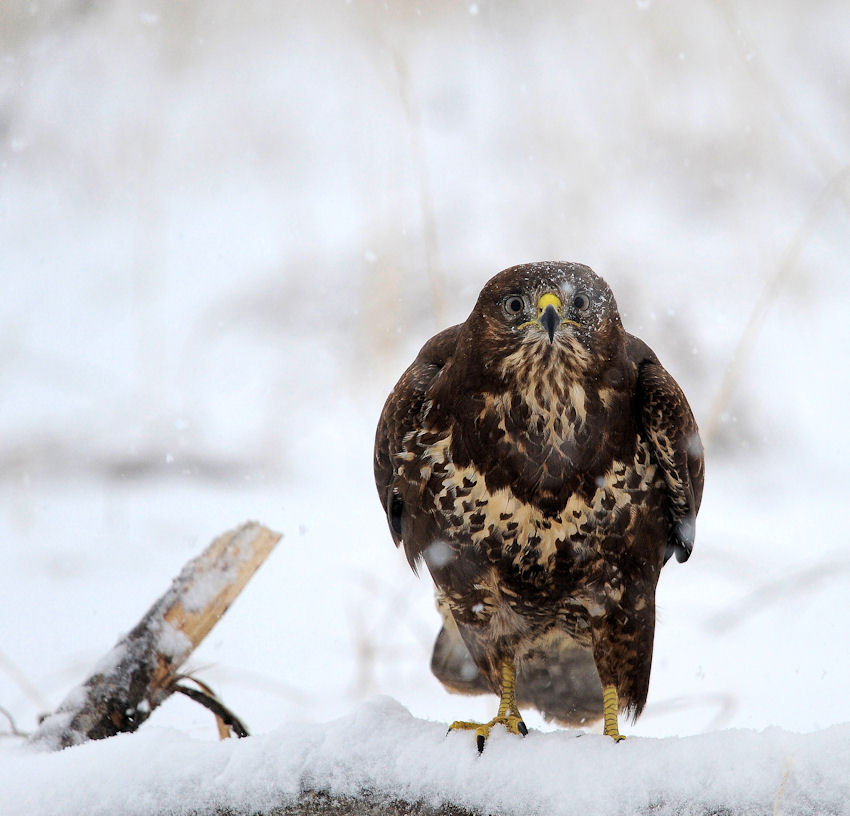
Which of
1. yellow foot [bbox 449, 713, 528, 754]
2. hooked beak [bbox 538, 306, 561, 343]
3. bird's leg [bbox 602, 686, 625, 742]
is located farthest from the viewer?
bird's leg [bbox 602, 686, 625, 742]

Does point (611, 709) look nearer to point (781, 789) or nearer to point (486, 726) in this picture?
point (486, 726)

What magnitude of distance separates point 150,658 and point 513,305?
1.38 metres

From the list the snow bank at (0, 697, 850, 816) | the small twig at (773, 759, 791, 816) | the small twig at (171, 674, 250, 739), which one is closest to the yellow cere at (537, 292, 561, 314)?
the snow bank at (0, 697, 850, 816)

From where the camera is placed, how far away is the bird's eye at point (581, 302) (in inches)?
96.0

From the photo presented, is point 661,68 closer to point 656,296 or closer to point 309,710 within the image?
point 656,296

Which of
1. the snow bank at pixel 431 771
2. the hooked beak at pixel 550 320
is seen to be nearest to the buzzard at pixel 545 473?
the hooked beak at pixel 550 320

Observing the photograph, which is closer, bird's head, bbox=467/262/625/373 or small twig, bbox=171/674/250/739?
bird's head, bbox=467/262/625/373

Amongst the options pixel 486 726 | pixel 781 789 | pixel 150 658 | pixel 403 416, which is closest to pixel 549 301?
pixel 403 416

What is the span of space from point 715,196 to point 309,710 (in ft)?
15.9

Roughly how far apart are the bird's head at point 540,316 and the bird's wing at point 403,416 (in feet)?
0.84

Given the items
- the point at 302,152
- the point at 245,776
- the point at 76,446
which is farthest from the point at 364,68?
the point at 245,776

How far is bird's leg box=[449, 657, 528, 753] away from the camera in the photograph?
2338 mm

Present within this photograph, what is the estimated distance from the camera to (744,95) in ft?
19.7

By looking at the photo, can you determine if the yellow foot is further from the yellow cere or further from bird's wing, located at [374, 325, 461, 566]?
the yellow cere
